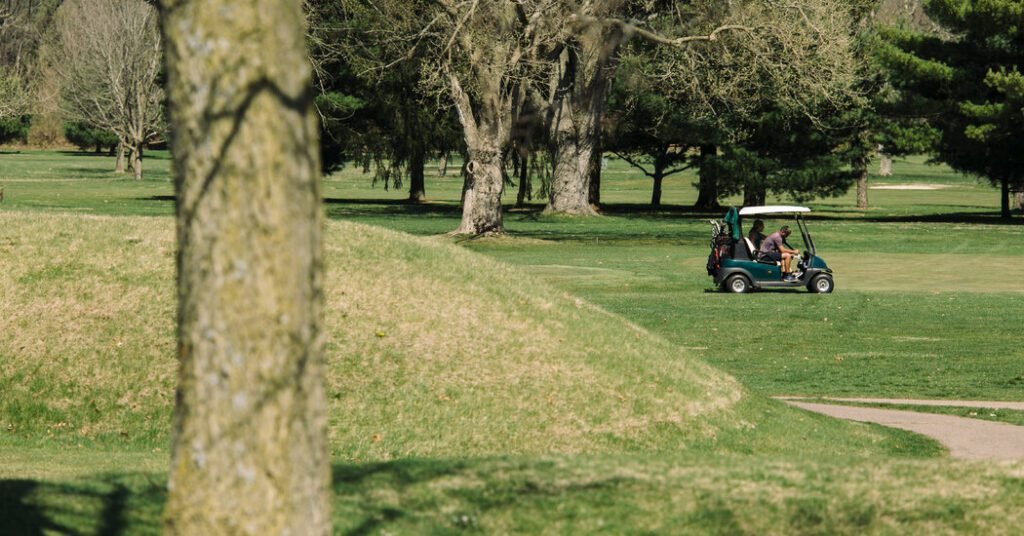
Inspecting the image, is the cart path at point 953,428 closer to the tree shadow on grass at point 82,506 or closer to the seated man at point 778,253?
the tree shadow on grass at point 82,506

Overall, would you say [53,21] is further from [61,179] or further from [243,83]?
[243,83]

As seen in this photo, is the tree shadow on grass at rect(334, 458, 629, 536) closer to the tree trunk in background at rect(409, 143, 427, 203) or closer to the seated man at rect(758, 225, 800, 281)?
the seated man at rect(758, 225, 800, 281)

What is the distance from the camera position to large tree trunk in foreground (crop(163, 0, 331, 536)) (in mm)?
4918

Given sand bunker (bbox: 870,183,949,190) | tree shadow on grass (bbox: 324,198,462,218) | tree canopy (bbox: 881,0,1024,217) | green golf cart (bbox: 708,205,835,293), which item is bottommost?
tree shadow on grass (bbox: 324,198,462,218)

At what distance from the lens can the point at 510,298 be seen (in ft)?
50.8

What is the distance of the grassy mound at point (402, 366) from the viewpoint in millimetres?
12828

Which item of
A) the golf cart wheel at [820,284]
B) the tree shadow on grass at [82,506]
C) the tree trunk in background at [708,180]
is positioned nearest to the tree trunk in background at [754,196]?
the tree trunk in background at [708,180]

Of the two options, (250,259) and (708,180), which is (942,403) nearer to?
(250,259)

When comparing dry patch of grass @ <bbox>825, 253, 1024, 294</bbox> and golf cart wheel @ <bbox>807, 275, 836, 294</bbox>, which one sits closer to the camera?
golf cart wheel @ <bbox>807, 275, 836, 294</bbox>

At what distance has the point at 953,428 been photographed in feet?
49.0

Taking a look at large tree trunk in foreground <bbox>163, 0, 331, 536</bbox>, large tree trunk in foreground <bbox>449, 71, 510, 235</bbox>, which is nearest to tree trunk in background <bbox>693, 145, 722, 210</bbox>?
large tree trunk in foreground <bbox>449, 71, 510, 235</bbox>

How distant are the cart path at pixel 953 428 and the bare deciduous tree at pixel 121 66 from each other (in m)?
67.2

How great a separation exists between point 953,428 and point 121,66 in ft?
246

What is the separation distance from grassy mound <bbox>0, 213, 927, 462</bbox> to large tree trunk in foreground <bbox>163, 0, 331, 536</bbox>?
7.14m
